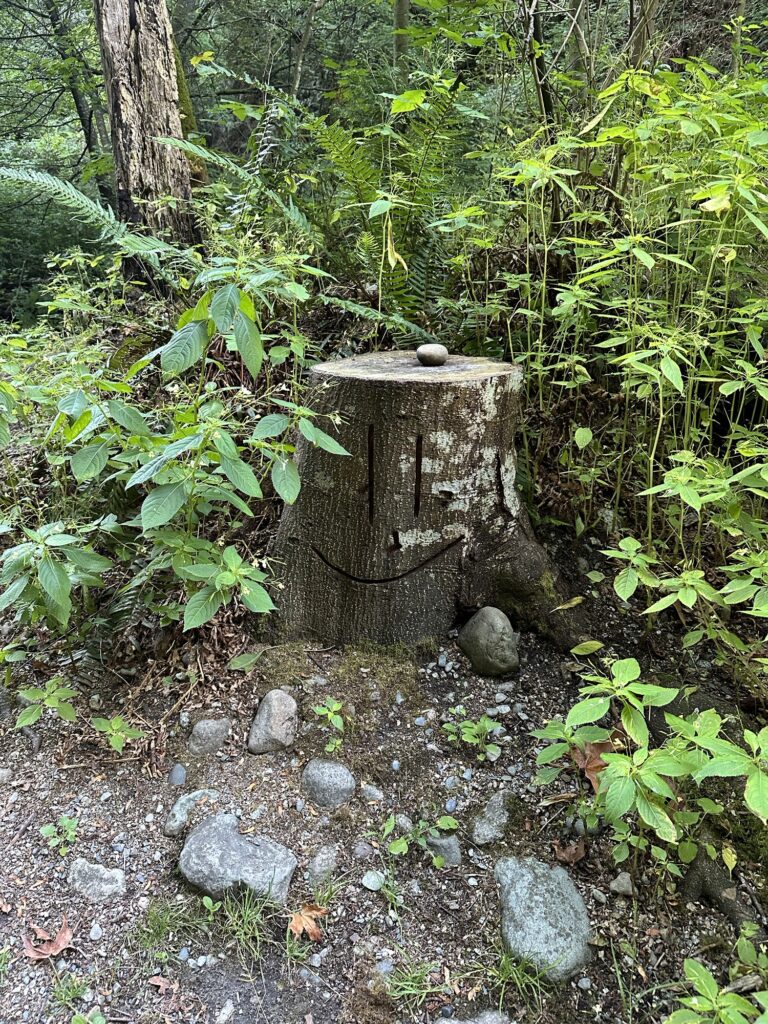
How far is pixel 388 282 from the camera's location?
3.19 m

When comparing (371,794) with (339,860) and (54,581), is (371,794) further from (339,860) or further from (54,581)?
(54,581)

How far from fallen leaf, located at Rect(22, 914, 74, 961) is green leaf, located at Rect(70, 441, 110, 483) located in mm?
1331

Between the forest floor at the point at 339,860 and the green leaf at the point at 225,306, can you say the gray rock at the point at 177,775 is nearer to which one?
the forest floor at the point at 339,860

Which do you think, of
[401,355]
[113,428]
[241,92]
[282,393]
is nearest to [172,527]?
[113,428]

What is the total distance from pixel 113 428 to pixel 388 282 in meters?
1.68

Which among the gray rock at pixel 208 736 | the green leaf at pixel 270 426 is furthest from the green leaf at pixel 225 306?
the gray rock at pixel 208 736

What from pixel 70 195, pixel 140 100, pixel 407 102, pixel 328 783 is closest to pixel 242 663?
pixel 328 783

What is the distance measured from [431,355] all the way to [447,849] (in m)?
1.82

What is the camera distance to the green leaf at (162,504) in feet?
6.19

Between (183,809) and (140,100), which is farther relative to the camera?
(140,100)

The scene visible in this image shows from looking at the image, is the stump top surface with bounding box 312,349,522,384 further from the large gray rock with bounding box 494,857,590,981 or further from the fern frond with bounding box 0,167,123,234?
the large gray rock with bounding box 494,857,590,981

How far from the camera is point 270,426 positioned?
2021mm

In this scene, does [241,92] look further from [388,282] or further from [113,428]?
[113,428]

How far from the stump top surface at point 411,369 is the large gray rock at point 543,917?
1.64 metres
